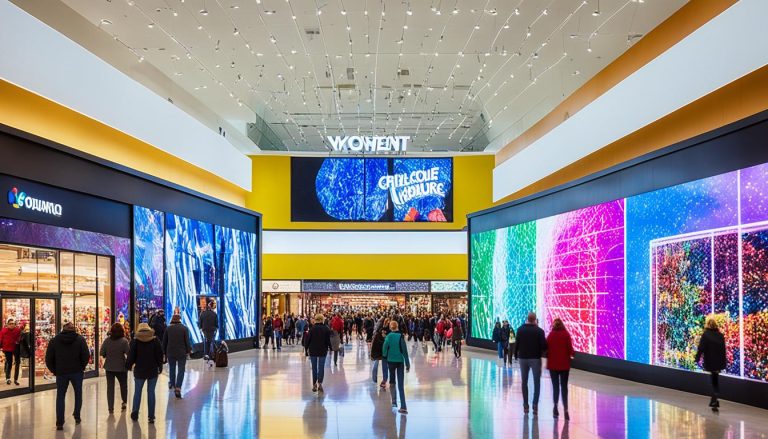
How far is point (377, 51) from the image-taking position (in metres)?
26.7

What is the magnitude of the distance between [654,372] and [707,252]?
304cm

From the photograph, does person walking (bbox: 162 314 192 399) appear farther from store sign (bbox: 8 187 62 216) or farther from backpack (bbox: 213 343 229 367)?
backpack (bbox: 213 343 229 367)

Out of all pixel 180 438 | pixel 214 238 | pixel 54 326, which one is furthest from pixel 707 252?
pixel 214 238

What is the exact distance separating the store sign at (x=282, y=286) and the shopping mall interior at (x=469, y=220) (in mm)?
3731

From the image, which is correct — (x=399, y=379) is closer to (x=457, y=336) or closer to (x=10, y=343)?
Answer: (x=10, y=343)

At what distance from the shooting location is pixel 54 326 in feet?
50.4

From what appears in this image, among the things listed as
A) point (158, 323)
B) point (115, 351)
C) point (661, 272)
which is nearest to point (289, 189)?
point (158, 323)

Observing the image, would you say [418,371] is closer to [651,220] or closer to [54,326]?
[651,220]

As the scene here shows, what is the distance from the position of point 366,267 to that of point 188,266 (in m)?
17.6

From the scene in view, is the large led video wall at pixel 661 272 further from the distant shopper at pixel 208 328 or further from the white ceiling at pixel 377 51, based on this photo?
the distant shopper at pixel 208 328

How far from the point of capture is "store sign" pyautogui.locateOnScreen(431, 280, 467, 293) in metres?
39.8

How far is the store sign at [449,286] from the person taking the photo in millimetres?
39781

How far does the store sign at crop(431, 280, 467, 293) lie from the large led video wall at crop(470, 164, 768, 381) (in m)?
14.7

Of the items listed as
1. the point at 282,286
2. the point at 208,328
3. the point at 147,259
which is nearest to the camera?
the point at 147,259
